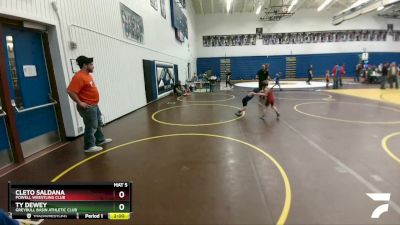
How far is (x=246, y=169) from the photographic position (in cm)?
416

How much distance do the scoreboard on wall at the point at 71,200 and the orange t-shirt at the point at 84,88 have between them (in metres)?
3.63

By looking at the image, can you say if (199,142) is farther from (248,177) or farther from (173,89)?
(173,89)

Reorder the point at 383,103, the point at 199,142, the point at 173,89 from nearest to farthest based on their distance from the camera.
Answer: the point at 199,142 → the point at 383,103 → the point at 173,89

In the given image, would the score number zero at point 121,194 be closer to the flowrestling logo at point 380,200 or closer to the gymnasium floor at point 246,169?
the gymnasium floor at point 246,169

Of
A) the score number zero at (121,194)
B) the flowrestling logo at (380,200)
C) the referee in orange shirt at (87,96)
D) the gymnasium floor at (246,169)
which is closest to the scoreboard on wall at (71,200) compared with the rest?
the score number zero at (121,194)

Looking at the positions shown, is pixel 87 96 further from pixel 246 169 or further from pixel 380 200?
pixel 380 200

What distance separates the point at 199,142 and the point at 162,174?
6.04 ft

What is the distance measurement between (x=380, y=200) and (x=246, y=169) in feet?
6.15

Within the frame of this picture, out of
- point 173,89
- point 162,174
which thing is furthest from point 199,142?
point 173,89

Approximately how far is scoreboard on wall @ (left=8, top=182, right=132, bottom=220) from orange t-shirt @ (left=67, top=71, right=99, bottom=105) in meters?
3.63

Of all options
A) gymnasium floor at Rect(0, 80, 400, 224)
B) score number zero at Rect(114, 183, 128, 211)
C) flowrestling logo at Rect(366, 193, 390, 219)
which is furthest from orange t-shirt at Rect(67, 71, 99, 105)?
flowrestling logo at Rect(366, 193, 390, 219)

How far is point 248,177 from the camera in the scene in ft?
12.6

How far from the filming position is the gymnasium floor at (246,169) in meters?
2.91

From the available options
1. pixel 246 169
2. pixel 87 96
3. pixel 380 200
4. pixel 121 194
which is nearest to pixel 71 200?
pixel 121 194
